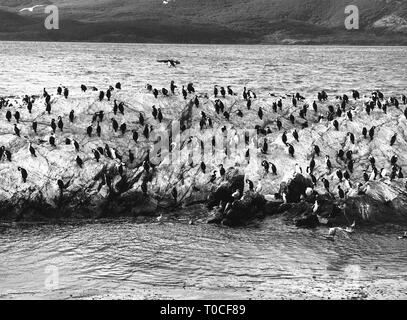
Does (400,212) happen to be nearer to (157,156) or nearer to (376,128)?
(376,128)

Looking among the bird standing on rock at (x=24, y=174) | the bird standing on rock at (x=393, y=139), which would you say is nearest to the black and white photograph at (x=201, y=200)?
the bird standing on rock at (x=393, y=139)

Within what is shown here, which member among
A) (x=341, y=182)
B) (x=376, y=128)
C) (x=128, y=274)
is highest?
(x=376, y=128)

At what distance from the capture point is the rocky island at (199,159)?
36281mm

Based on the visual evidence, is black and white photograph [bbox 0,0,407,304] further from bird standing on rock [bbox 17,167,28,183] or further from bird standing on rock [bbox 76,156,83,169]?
bird standing on rock [bbox 17,167,28,183]

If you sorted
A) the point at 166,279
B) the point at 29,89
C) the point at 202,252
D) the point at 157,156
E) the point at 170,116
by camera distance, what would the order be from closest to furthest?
1. the point at 166,279
2. the point at 202,252
3. the point at 157,156
4. the point at 170,116
5. the point at 29,89

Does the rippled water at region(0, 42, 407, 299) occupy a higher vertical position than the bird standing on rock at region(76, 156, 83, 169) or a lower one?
lower

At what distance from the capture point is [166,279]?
27344 millimetres

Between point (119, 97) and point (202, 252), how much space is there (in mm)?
17035

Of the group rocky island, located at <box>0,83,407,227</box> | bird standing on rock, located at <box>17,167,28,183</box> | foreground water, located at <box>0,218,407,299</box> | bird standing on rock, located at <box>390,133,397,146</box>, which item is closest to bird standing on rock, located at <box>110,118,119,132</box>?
rocky island, located at <box>0,83,407,227</box>

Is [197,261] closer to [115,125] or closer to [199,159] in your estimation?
[199,159]

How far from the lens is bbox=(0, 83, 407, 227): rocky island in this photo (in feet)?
119

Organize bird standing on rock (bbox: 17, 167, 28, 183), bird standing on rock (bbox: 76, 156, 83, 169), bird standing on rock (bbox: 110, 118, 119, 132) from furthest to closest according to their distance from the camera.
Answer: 1. bird standing on rock (bbox: 110, 118, 119, 132)
2. bird standing on rock (bbox: 76, 156, 83, 169)
3. bird standing on rock (bbox: 17, 167, 28, 183)

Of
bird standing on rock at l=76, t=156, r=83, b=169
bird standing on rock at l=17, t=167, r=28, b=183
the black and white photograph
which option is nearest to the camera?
the black and white photograph
